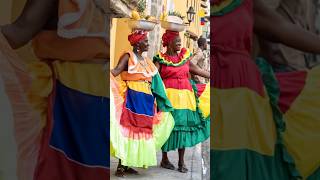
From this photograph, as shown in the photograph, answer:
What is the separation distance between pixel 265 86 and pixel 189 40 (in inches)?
157

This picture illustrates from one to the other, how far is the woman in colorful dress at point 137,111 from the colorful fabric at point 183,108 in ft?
0.31

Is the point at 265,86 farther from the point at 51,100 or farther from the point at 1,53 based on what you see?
the point at 1,53

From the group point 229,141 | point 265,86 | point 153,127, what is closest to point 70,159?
point 229,141

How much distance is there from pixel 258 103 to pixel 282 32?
0.26m

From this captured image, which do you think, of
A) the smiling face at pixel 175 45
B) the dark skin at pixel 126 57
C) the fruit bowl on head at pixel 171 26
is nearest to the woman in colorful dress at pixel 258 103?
the dark skin at pixel 126 57

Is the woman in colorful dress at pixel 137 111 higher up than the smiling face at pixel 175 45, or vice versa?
the smiling face at pixel 175 45

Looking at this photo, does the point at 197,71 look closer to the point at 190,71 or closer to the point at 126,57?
the point at 190,71

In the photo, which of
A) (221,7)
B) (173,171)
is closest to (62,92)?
(221,7)

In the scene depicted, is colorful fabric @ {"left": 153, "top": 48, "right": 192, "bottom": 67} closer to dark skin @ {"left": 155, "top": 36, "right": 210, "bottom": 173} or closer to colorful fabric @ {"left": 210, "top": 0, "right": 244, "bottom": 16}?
dark skin @ {"left": 155, "top": 36, "right": 210, "bottom": 173}

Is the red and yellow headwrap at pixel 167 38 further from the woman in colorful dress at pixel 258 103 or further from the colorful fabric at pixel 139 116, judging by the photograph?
the woman in colorful dress at pixel 258 103

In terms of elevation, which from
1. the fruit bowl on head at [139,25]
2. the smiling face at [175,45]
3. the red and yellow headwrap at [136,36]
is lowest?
the smiling face at [175,45]

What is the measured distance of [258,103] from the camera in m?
1.77

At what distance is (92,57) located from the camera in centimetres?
185

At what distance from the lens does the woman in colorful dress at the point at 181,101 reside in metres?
4.15
